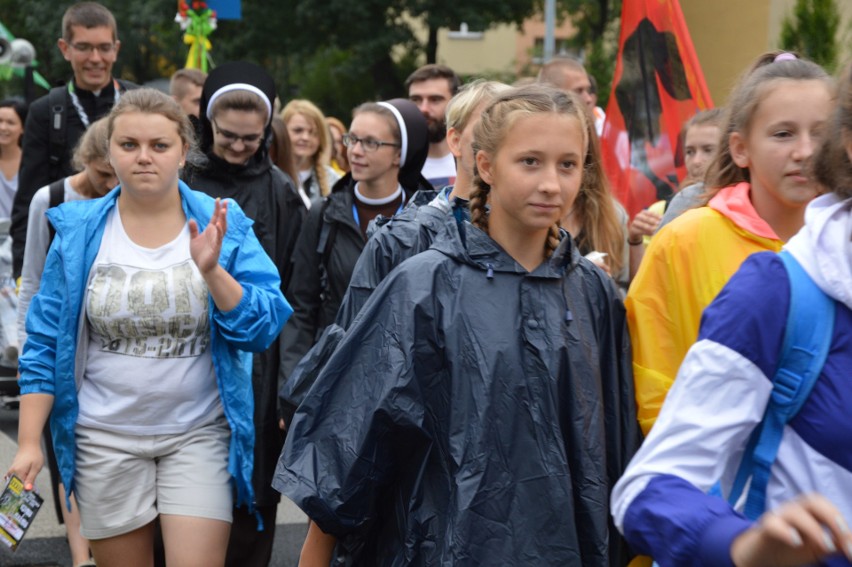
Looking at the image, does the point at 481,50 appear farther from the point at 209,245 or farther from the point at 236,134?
the point at 209,245

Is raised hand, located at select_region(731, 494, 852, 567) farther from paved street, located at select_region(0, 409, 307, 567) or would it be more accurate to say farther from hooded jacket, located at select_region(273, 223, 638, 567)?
paved street, located at select_region(0, 409, 307, 567)

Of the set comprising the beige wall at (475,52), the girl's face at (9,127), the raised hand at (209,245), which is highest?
the raised hand at (209,245)

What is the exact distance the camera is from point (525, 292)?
301 centimetres

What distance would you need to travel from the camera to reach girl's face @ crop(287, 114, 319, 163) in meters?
9.31

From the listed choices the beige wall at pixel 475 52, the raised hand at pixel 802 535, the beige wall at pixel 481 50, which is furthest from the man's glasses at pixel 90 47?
the beige wall at pixel 475 52

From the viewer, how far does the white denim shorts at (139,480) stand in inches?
163

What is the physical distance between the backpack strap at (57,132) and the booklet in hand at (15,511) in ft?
10.1

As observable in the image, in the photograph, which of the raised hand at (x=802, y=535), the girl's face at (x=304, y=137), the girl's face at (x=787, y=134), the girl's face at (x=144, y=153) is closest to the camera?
the raised hand at (x=802, y=535)

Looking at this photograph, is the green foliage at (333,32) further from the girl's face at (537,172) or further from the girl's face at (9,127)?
the girl's face at (537,172)

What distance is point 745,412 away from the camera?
1988 millimetres

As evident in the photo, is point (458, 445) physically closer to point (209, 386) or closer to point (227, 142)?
point (209, 386)

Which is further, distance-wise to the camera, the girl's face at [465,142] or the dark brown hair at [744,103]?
the girl's face at [465,142]

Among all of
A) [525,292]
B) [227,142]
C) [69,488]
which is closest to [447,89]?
[227,142]

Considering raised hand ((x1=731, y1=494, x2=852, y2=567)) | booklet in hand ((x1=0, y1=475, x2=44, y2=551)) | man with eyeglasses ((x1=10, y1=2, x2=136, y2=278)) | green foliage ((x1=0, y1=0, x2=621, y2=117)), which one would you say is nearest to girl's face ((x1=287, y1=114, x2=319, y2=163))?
man with eyeglasses ((x1=10, y1=2, x2=136, y2=278))
